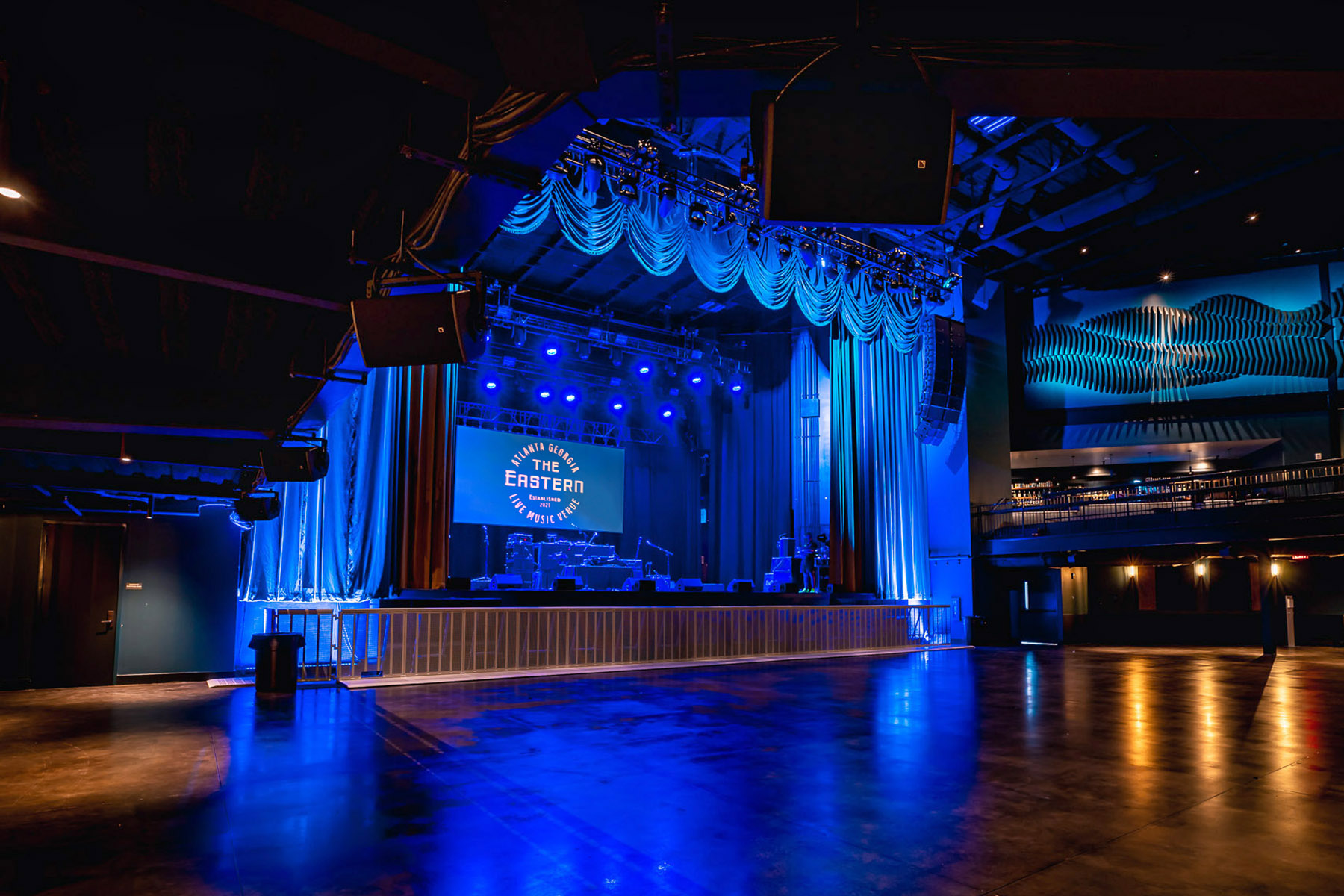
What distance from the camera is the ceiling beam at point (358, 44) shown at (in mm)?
3262

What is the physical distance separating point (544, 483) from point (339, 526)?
488 cm

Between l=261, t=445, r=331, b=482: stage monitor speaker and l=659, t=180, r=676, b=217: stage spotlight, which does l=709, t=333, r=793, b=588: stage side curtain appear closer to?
l=659, t=180, r=676, b=217: stage spotlight

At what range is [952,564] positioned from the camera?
17281 mm

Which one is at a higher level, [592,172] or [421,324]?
[592,172]

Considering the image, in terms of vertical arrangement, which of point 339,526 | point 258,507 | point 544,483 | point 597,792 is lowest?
point 597,792

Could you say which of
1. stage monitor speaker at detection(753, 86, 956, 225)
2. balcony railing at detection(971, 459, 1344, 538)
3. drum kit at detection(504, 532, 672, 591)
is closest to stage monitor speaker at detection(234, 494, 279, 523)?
drum kit at detection(504, 532, 672, 591)

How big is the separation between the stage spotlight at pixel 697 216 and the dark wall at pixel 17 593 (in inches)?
363

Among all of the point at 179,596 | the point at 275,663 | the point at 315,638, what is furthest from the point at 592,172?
the point at 179,596

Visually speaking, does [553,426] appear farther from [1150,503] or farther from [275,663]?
[1150,503]

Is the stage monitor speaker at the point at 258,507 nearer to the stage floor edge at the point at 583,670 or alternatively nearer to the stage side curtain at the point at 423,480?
the stage side curtain at the point at 423,480

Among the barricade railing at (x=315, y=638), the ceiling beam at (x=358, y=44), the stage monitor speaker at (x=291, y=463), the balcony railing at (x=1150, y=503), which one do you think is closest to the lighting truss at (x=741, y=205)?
the ceiling beam at (x=358, y=44)

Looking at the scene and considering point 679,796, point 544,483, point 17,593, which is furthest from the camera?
point 544,483

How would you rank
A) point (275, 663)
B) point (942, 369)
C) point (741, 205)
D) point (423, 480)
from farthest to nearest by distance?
1. point (942, 369)
2. point (423, 480)
3. point (741, 205)
4. point (275, 663)

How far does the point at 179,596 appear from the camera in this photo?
10977 mm
